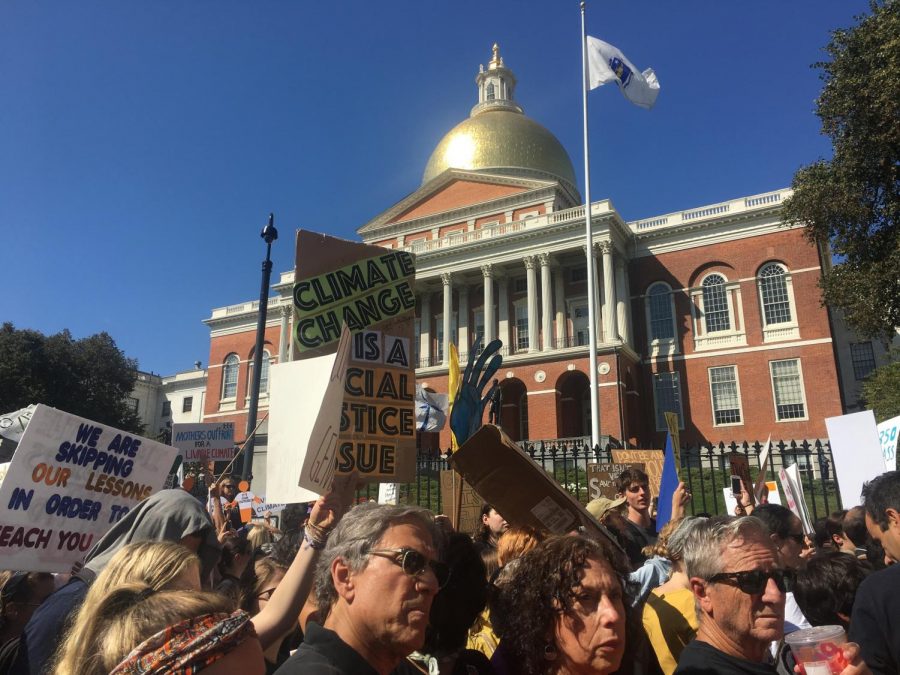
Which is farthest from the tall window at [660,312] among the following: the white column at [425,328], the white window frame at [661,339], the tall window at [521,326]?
the white column at [425,328]

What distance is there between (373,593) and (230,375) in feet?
163

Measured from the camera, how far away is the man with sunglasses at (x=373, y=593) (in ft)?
6.86

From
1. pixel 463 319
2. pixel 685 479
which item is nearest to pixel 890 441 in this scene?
pixel 685 479

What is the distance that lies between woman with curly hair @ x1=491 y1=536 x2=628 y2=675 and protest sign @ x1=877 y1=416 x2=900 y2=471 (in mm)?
6466

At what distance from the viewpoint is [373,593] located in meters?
2.21

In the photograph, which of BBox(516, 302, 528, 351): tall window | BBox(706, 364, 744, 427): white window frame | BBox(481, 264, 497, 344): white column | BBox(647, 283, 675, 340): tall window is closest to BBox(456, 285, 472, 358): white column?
BBox(481, 264, 497, 344): white column

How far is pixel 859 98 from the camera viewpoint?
52.7 ft

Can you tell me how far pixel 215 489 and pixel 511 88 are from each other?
51980mm

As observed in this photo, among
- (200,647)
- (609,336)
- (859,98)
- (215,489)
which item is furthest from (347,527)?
(609,336)

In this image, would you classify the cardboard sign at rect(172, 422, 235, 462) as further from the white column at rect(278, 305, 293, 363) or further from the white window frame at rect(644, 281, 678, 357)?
the white column at rect(278, 305, 293, 363)

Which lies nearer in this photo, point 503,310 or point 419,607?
point 419,607

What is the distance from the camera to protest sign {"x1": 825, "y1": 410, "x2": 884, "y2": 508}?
7.00m

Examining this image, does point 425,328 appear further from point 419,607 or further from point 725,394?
point 419,607

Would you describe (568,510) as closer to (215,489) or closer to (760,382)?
(215,489)
